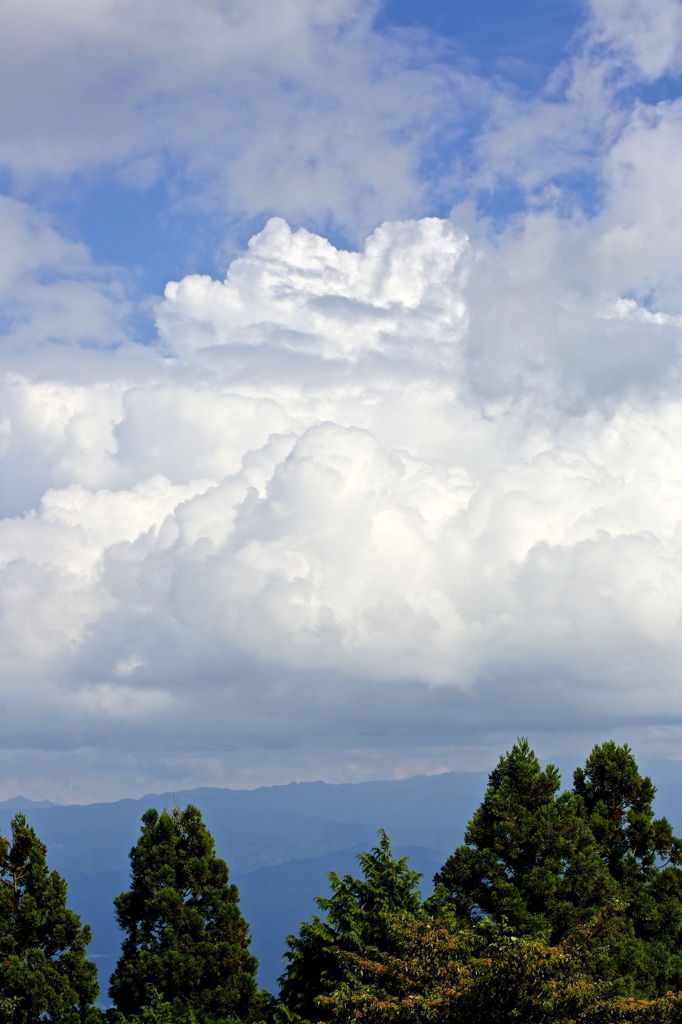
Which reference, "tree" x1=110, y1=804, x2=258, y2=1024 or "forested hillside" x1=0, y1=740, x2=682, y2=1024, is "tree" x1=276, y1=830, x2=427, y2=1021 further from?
"tree" x1=110, y1=804, x2=258, y2=1024

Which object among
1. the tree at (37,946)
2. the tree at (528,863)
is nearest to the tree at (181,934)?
the tree at (37,946)

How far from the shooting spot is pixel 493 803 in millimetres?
36812

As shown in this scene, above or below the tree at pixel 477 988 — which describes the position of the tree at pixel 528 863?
above

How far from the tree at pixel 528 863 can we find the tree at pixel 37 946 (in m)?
12.9

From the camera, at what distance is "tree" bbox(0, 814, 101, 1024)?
113ft

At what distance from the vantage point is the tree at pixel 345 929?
28422 mm

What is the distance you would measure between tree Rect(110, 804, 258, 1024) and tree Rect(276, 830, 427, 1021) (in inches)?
227

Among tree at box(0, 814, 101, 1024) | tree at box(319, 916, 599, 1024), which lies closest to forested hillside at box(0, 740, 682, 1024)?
tree at box(0, 814, 101, 1024)

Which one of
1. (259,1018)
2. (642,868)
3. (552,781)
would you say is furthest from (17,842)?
(642,868)

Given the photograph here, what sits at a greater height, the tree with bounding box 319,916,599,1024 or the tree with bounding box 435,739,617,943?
the tree with bounding box 435,739,617,943

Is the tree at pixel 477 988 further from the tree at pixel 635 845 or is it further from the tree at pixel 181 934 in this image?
the tree at pixel 635 845

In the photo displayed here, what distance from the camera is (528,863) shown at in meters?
36.1

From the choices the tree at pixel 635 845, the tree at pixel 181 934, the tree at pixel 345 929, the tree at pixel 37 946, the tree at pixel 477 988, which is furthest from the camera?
the tree at pixel 635 845

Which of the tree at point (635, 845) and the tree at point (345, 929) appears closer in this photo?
the tree at point (345, 929)
